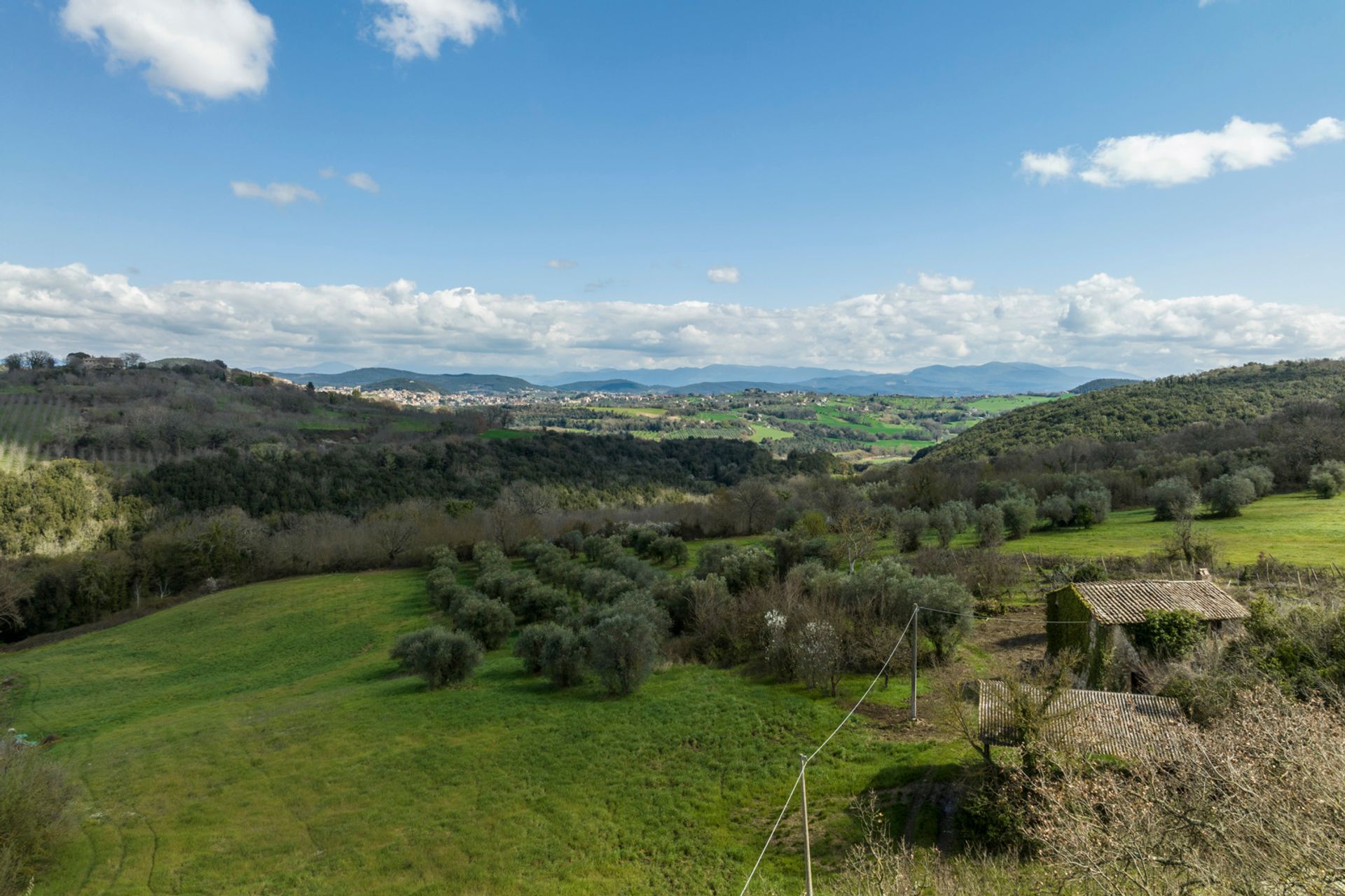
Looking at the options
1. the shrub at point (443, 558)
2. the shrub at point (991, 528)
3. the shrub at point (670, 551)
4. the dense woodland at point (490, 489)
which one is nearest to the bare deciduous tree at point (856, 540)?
the dense woodland at point (490, 489)

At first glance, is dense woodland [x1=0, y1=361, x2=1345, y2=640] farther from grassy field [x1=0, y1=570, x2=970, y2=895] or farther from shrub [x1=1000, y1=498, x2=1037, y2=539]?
grassy field [x1=0, y1=570, x2=970, y2=895]

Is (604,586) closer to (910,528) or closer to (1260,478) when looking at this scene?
(910,528)

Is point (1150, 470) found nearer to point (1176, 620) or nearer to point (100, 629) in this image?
point (1176, 620)

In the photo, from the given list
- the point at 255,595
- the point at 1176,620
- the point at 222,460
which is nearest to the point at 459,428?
the point at 222,460

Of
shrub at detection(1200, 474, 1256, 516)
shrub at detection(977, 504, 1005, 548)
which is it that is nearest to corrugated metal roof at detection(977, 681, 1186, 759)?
shrub at detection(977, 504, 1005, 548)

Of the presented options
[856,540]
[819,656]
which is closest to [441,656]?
[819,656]

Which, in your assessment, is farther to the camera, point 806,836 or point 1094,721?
point 1094,721

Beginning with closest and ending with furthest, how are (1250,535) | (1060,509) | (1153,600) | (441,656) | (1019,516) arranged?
1. (1153,600)
2. (441,656)
3. (1250,535)
4. (1019,516)
5. (1060,509)
